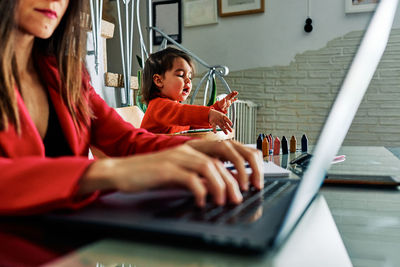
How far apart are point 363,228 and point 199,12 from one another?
3652 millimetres

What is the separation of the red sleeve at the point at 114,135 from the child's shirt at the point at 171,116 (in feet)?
2.56

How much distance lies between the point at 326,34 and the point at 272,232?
342 cm

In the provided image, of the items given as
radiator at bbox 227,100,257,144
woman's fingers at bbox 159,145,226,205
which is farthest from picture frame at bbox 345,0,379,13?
woman's fingers at bbox 159,145,226,205

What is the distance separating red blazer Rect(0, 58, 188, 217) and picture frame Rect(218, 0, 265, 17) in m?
3.05

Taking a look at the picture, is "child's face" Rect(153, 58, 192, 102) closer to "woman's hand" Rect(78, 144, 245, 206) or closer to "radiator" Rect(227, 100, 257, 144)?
"radiator" Rect(227, 100, 257, 144)

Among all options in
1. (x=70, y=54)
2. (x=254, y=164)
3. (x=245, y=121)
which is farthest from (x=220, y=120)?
(x=245, y=121)

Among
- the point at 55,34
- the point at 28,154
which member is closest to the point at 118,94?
the point at 55,34

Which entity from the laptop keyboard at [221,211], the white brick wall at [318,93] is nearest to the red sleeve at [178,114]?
the laptop keyboard at [221,211]

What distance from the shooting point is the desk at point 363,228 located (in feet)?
0.97

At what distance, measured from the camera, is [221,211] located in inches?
13.6

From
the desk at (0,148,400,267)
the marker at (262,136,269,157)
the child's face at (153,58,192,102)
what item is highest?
the child's face at (153,58,192,102)

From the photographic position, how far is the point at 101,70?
6.54 ft

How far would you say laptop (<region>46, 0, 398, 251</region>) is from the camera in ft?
0.90

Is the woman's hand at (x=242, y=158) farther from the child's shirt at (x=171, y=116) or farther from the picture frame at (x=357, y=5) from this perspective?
the picture frame at (x=357, y=5)
